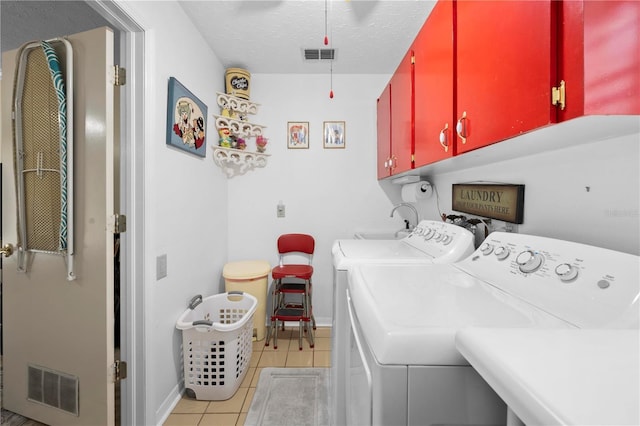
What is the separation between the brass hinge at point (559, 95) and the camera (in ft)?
2.05

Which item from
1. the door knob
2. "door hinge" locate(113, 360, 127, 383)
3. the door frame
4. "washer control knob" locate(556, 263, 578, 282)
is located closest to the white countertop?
"washer control knob" locate(556, 263, 578, 282)

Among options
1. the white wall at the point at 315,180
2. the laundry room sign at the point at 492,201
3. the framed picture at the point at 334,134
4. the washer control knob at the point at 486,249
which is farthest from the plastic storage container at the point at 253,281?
the washer control knob at the point at 486,249

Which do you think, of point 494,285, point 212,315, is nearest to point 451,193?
point 494,285

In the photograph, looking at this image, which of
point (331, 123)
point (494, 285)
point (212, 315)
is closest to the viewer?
point (494, 285)

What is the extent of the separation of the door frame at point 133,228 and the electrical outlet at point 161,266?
0.09 metres

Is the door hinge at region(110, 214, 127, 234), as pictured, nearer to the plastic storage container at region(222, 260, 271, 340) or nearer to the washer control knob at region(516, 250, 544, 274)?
the plastic storage container at region(222, 260, 271, 340)

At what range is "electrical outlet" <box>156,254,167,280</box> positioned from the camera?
1576 millimetres

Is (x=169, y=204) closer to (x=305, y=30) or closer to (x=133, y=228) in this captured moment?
(x=133, y=228)

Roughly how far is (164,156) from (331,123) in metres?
1.66

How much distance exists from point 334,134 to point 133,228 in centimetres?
197

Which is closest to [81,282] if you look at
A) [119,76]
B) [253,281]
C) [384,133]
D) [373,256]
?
[119,76]

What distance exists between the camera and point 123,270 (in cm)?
149

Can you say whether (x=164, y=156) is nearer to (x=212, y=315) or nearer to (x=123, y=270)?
(x=123, y=270)

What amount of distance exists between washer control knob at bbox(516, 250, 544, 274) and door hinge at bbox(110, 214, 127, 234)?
175cm
